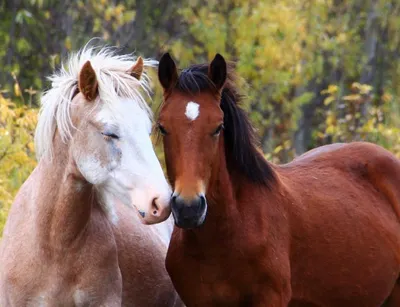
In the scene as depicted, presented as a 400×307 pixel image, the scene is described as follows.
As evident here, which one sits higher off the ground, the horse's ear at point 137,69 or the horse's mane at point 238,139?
the horse's ear at point 137,69

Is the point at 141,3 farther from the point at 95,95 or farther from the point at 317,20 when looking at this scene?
the point at 95,95

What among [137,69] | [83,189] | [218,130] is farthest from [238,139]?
[83,189]

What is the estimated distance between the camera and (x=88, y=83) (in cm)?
556

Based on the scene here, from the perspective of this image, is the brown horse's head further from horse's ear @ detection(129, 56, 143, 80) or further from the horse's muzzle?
horse's ear @ detection(129, 56, 143, 80)

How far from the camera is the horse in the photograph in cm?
562

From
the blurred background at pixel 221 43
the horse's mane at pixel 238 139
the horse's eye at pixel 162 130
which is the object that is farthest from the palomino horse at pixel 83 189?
the blurred background at pixel 221 43

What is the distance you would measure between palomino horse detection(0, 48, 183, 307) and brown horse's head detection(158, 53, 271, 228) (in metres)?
0.12

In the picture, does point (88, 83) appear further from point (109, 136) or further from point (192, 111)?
point (192, 111)

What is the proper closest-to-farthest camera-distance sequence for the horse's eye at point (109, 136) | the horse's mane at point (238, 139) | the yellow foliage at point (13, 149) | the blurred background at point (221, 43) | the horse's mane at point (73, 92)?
the horse's eye at point (109, 136), the horse's mane at point (73, 92), the horse's mane at point (238, 139), the yellow foliage at point (13, 149), the blurred background at point (221, 43)

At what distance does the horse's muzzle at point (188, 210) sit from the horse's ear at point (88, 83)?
707 mm

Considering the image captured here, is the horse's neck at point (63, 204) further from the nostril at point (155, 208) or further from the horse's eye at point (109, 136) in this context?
the nostril at point (155, 208)

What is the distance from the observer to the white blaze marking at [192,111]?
18.4ft

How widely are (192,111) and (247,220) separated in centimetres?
73

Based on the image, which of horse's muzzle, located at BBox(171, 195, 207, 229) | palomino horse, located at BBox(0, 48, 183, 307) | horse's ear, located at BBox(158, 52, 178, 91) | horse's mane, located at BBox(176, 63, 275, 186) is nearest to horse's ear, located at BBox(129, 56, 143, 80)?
palomino horse, located at BBox(0, 48, 183, 307)
